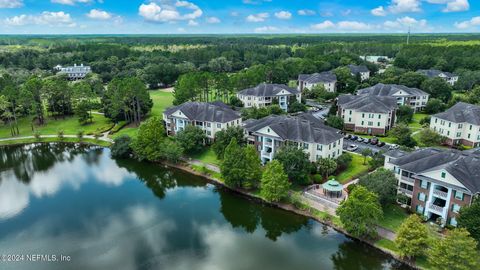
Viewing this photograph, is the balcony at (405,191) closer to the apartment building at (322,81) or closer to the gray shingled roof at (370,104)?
the gray shingled roof at (370,104)

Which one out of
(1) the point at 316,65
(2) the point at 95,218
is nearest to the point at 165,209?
(2) the point at 95,218

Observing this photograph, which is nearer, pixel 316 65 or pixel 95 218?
pixel 95 218

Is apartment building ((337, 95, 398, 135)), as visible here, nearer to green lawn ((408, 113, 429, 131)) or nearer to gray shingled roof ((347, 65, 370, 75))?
green lawn ((408, 113, 429, 131))

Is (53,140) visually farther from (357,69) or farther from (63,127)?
(357,69)

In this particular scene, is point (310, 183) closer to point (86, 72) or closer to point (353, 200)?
point (353, 200)

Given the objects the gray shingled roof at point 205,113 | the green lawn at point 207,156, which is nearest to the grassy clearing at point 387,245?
the green lawn at point 207,156

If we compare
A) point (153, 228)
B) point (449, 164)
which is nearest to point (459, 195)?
point (449, 164)
